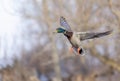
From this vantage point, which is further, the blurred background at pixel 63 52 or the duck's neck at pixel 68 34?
the blurred background at pixel 63 52

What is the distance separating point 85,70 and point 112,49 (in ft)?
8.50

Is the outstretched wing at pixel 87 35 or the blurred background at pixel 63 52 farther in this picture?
the blurred background at pixel 63 52

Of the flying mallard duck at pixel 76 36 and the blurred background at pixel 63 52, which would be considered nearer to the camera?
the flying mallard duck at pixel 76 36

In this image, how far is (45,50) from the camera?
11430 millimetres

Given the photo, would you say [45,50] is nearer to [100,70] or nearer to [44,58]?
[44,58]

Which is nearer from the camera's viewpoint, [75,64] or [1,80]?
[1,80]

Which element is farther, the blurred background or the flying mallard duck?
the blurred background

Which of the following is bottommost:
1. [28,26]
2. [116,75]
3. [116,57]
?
[116,75]

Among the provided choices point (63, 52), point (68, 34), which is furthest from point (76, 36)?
point (63, 52)

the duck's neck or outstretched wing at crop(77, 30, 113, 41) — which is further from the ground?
→ the duck's neck

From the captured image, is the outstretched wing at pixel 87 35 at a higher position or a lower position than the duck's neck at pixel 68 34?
lower

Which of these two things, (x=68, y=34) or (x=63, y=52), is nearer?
(x=68, y=34)

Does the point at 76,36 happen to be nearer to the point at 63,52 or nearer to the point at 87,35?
the point at 87,35

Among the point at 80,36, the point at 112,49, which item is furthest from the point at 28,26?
the point at 80,36
